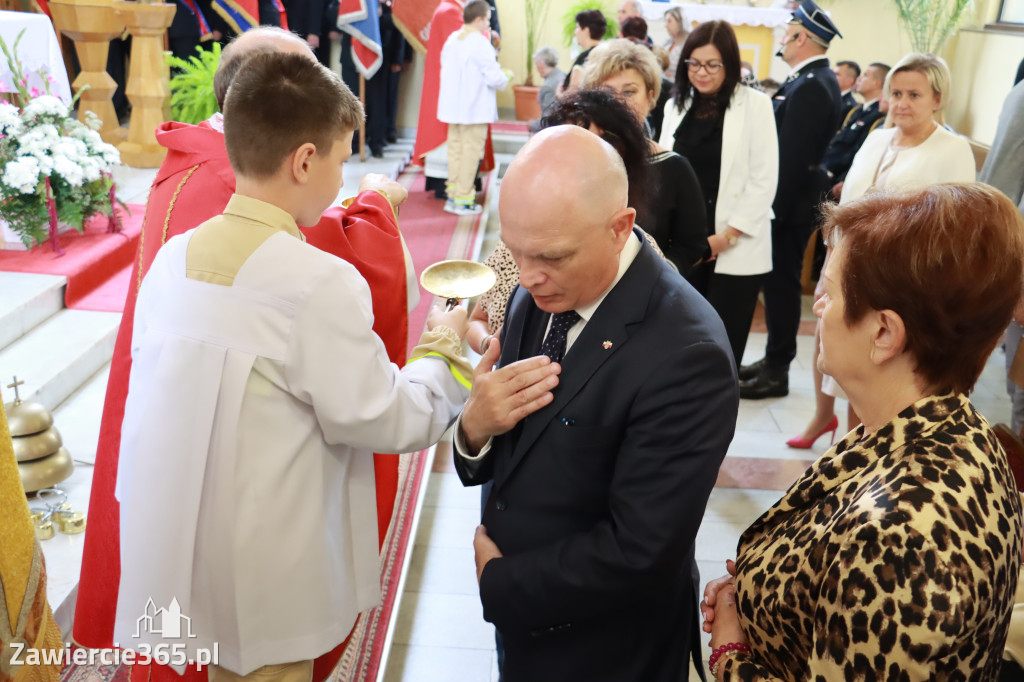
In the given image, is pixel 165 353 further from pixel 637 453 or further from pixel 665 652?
pixel 665 652

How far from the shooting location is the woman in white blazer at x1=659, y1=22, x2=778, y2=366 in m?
3.51

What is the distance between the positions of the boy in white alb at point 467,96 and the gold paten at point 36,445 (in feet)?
15.8

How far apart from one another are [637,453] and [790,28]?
3.73 metres

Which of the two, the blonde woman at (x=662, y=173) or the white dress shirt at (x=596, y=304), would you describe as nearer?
the white dress shirt at (x=596, y=304)

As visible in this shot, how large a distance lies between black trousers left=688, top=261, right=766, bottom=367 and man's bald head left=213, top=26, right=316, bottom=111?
222cm

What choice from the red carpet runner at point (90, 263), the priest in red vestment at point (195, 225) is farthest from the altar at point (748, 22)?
the priest in red vestment at point (195, 225)

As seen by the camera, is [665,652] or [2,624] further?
[665,652]

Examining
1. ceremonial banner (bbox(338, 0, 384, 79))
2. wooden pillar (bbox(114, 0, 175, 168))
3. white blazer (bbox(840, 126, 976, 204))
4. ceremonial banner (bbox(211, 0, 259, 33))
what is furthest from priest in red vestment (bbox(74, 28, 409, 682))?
ceremonial banner (bbox(338, 0, 384, 79))

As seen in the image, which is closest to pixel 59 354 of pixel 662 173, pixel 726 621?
pixel 662 173

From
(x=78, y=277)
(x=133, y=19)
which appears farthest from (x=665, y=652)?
(x=133, y=19)

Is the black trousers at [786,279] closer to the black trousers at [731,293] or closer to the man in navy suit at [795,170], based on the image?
the man in navy suit at [795,170]

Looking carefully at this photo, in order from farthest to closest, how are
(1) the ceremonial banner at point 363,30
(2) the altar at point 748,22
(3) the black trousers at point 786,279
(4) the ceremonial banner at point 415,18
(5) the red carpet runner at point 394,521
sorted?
1. (2) the altar at point 748,22
2. (4) the ceremonial banner at point 415,18
3. (1) the ceremonial banner at point 363,30
4. (3) the black trousers at point 786,279
5. (5) the red carpet runner at point 394,521

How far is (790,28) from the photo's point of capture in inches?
171

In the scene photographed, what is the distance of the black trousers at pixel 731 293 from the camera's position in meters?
3.77
